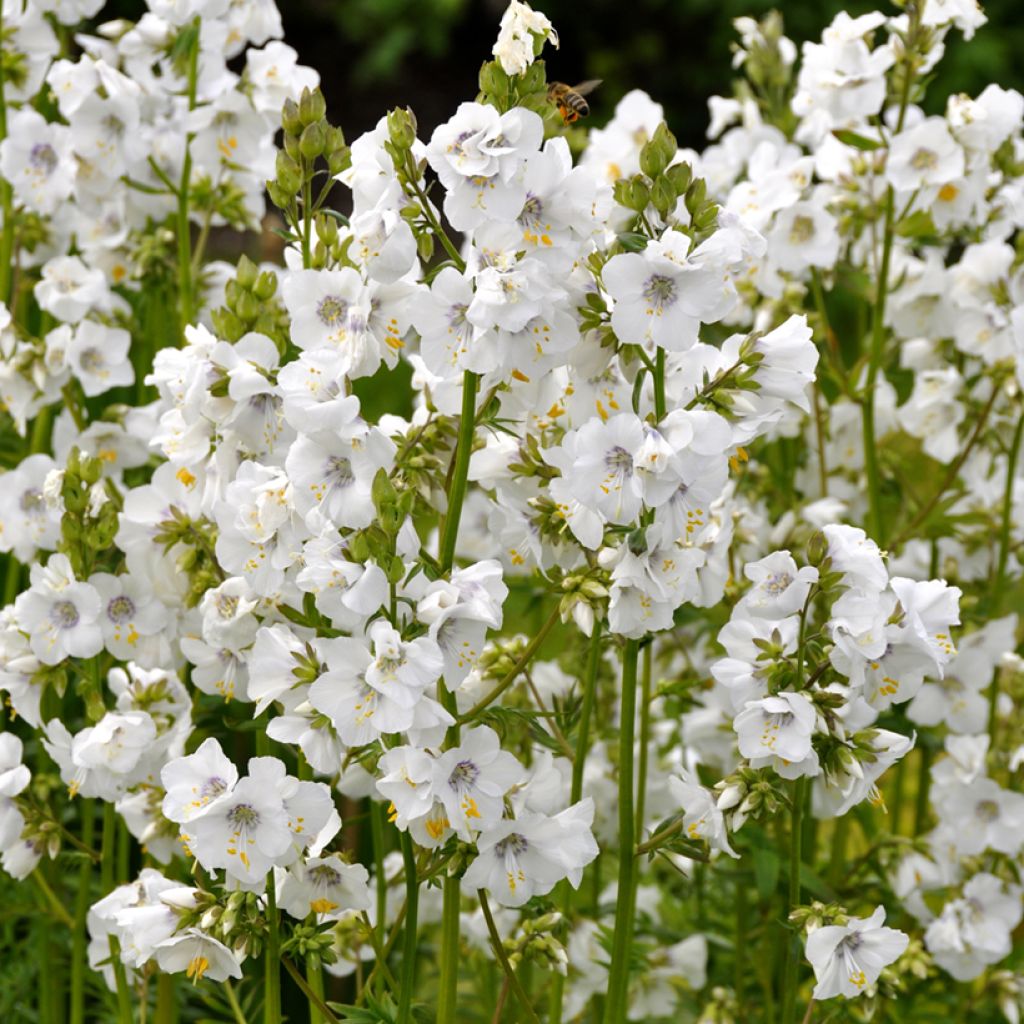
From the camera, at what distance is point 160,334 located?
270 cm

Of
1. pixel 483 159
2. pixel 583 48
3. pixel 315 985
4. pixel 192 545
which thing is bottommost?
pixel 315 985

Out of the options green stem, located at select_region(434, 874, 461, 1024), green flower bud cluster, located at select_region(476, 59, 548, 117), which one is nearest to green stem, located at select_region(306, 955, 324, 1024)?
green stem, located at select_region(434, 874, 461, 1024)

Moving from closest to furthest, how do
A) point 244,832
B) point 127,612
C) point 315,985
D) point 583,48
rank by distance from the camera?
1. point 244,832
2. point 315,985
3. point 127,612
4. point 583,48

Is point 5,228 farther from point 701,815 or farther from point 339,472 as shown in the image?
point 701,815

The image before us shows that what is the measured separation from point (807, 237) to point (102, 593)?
1.29m

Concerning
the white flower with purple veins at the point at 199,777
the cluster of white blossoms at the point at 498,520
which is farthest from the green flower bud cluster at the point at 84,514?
the white flower with purple veins at the point at 199,777

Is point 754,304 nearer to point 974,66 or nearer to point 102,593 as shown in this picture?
point 102,593

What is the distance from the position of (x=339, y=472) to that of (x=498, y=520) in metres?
0.31

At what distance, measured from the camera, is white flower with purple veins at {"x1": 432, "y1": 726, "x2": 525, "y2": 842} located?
1.60 m

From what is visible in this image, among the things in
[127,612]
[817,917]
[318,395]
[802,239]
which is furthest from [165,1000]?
[802,239]

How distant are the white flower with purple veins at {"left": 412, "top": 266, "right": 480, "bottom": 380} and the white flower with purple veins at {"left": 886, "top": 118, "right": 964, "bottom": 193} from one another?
3.80 ft

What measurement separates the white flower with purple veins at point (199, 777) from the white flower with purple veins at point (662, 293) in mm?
590

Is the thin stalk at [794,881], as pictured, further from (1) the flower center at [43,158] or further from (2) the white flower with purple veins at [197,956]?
(1) the flower center at [43,158]

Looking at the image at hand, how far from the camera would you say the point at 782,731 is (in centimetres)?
166
